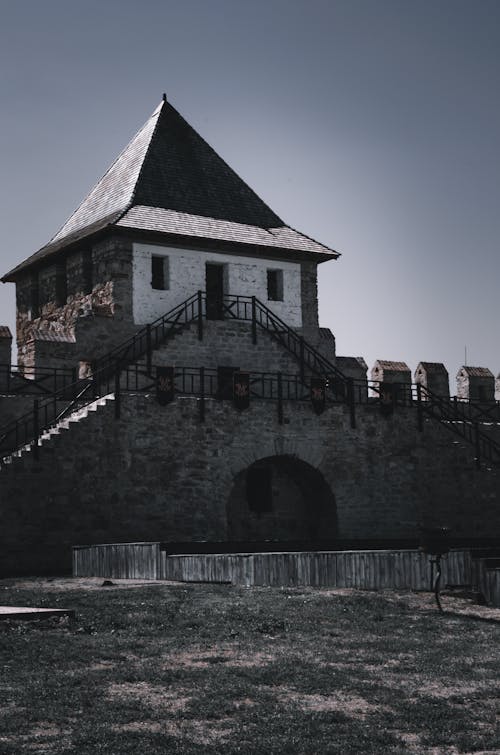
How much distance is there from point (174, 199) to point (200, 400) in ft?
32.2

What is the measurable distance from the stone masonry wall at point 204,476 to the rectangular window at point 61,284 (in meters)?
9.96

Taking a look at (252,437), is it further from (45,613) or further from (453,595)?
(45,613)

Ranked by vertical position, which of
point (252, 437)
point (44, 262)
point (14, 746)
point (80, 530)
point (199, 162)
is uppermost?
point (199, 162)

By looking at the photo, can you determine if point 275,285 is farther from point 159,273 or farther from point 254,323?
point 159,273

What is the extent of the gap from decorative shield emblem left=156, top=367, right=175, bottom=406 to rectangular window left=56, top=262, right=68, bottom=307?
32.8 feet

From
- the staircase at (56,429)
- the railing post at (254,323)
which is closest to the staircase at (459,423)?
the railing post at (254,323)

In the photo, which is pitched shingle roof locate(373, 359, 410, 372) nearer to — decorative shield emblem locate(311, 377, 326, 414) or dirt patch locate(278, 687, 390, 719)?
decorative shield emblem locate(311, 377, 326, 414)

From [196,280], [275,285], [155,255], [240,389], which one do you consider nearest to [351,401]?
[240,389]

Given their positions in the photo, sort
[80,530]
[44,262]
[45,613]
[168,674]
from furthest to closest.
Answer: [44,262] → [80,530] → [45,613] → [168,674]

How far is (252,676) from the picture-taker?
1309cm

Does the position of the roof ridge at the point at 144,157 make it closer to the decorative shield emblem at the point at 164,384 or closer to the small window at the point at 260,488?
the decorative shield emblem at the point at 164,384

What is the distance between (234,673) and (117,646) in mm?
2102

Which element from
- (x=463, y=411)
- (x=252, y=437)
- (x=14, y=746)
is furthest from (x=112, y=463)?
(x=14, y=746)

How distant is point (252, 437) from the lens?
33062mm
